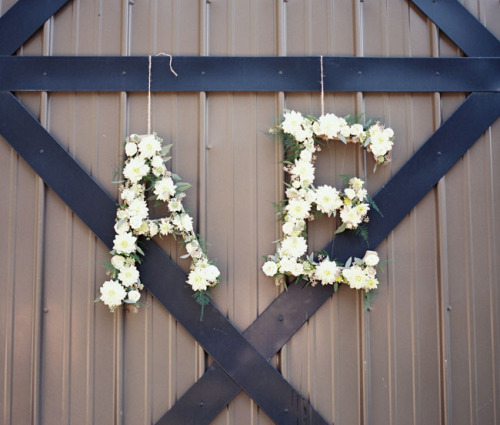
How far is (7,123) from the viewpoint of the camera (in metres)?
2.67

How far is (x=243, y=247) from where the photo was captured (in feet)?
8.72

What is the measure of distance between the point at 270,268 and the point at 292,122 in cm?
83

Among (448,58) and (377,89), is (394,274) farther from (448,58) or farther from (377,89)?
(448,58)

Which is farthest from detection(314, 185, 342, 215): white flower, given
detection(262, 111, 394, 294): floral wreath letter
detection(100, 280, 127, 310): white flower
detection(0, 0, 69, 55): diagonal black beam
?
detection(0, 0, 69, 55): diagonal black beam

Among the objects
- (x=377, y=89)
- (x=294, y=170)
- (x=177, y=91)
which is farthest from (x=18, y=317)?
(x=377, y=89)

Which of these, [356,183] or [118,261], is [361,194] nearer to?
[356,183]

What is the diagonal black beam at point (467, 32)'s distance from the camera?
9.02 ft

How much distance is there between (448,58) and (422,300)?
1.45m

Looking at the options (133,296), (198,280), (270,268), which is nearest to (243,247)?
(270,268)

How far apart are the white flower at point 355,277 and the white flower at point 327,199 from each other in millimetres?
343

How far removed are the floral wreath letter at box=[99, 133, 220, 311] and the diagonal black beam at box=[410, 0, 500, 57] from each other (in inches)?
72.1

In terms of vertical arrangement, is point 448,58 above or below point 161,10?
below

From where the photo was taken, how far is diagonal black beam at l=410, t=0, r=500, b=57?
275 centimetres

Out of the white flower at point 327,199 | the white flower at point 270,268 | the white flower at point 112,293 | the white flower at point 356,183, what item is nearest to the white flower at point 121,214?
the white flower at point 112,293
